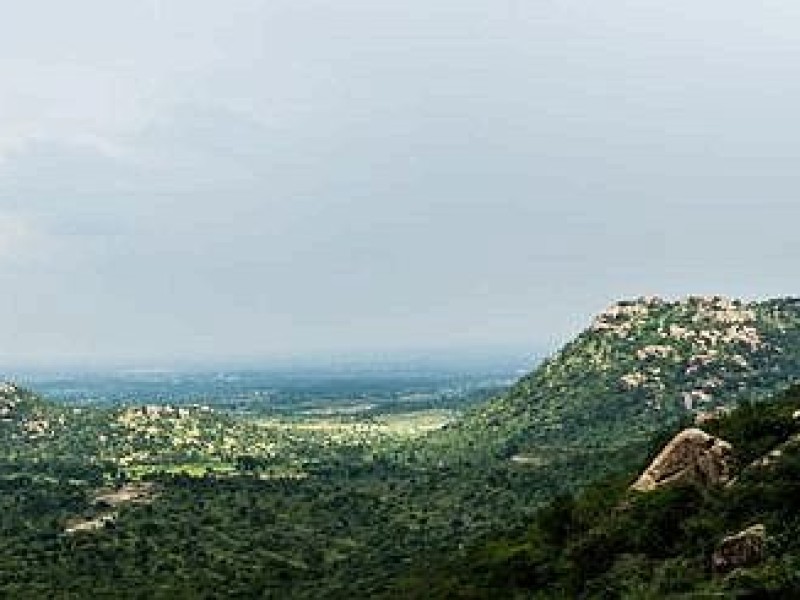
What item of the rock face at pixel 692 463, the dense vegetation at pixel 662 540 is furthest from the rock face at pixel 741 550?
the rock face at pixel 692 463

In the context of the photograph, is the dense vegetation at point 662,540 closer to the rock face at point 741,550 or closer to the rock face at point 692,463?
the rock face at point 741,550

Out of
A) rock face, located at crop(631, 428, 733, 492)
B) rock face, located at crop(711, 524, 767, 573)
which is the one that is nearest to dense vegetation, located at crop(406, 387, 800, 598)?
Result: rock face, located at crop(711, 524, 767, 573)

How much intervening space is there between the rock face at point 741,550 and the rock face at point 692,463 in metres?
20.6

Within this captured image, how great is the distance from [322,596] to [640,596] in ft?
315

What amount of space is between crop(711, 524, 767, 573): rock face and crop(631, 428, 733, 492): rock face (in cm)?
2061

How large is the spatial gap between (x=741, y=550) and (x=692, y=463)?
26.8 m

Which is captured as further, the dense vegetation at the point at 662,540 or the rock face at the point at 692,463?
the rock face at the point at 692,463

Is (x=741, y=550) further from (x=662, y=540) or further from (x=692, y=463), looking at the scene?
(x=692, y=463)

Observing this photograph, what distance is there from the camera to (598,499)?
113 metres

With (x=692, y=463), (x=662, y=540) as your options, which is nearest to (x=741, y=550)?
(x=662, y=540)

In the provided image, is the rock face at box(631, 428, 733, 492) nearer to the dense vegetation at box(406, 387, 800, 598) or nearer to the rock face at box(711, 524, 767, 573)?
the dense vegetation at box(406, 387, 800, 598)

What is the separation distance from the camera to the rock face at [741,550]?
6769 centimetres

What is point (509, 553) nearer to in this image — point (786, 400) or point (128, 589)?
point (786, 400)

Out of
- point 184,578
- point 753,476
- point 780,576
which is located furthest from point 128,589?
point 780,576
